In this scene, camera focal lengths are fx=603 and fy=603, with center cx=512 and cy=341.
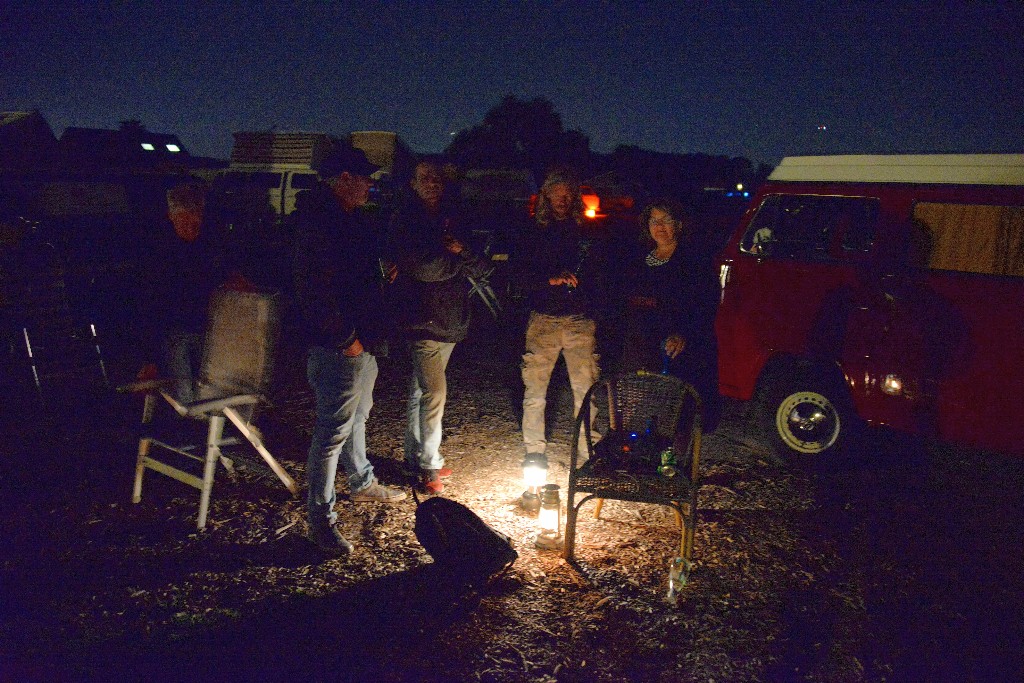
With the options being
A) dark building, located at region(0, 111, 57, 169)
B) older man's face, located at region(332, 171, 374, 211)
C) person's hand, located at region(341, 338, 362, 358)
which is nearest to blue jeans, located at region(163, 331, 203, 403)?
person's hand, located at region(341, 338, 362, 358)

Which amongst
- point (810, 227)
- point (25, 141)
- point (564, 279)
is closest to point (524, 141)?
point (25, 141)

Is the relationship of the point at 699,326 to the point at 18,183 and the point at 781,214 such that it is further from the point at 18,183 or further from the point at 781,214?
the point at 18,183

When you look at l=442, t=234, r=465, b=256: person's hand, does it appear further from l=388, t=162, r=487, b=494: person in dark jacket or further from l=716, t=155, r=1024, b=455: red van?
l=716, t=155, r=1024, b=455: red van

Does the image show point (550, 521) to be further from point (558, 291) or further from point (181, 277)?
point (181, 277)

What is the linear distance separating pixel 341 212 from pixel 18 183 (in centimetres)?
1826

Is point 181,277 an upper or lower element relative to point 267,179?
lower

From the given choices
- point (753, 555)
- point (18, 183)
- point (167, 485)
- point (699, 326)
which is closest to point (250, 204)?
point (18, 183)

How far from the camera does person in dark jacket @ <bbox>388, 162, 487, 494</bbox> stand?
3.82 meters

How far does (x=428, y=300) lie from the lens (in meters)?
3.92

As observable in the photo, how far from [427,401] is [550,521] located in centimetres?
116

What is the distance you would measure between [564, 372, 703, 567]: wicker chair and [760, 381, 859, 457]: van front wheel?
1.77 meters

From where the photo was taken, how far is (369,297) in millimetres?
3422

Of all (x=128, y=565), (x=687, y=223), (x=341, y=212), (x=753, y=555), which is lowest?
(x=128, y=565)

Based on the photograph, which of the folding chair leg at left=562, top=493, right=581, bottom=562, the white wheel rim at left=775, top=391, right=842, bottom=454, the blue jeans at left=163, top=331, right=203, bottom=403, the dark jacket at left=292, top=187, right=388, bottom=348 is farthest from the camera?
the white wheel rim at left=775, top=391, right=842, bottom=454
